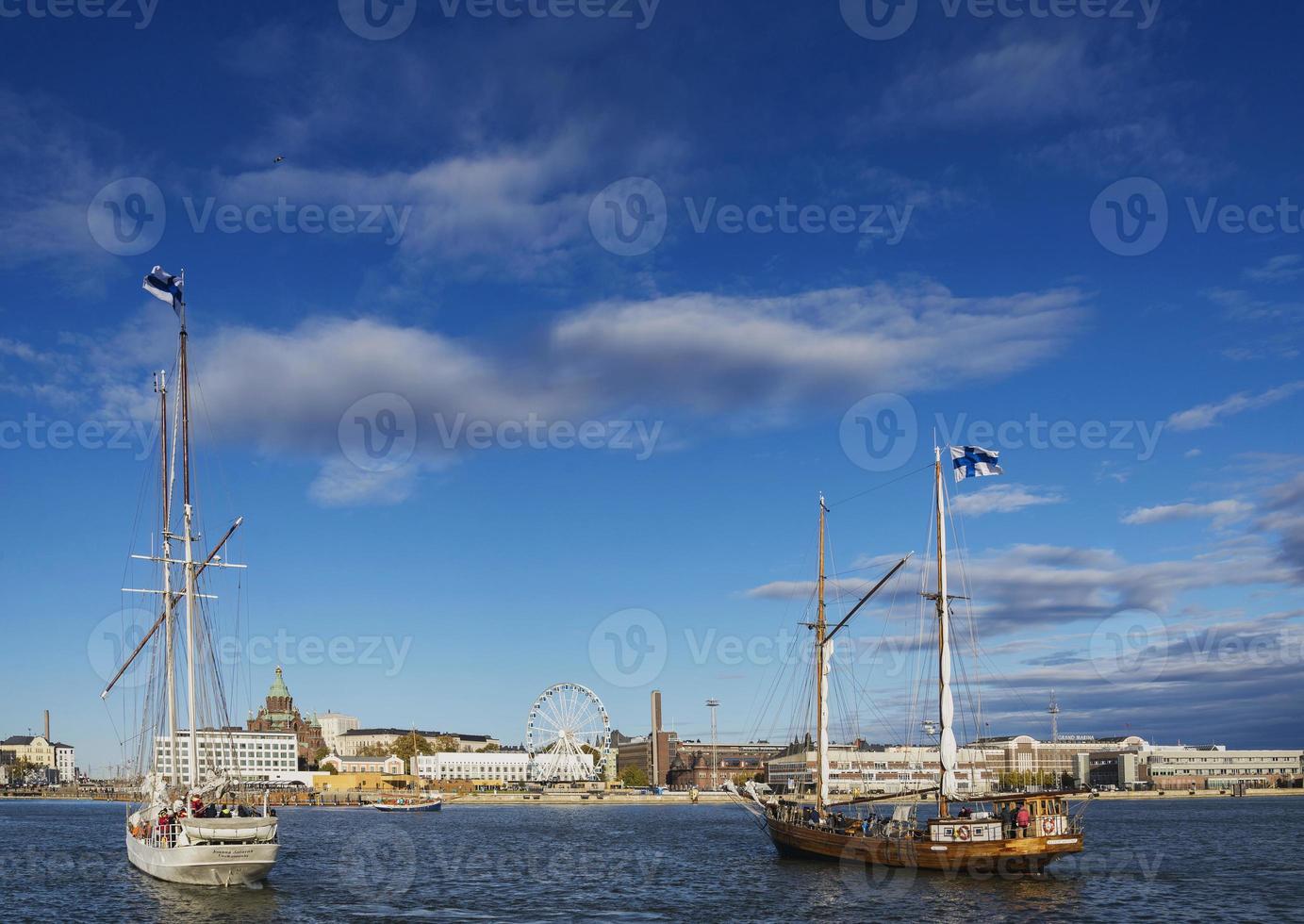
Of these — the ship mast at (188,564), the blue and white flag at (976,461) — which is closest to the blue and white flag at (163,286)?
the ship mast at (188,564)

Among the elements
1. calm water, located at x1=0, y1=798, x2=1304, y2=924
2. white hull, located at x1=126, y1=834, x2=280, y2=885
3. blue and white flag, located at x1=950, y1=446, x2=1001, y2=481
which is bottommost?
calm water, located at x1=0, y1=798, x2=1304, y2=924

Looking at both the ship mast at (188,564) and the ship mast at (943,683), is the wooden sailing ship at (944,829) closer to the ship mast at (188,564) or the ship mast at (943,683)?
the ship mast at (943,683)

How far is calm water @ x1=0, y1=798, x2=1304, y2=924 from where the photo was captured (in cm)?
6512

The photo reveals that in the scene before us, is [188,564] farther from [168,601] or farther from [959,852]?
[959,852]

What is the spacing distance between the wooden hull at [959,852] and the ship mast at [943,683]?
3189 mm

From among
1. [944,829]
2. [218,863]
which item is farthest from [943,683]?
[218,863]

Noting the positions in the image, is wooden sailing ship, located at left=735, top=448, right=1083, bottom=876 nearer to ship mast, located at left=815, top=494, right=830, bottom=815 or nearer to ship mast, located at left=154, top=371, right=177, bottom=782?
ship mast, located at left=815, top=494, right=830, bottom=815

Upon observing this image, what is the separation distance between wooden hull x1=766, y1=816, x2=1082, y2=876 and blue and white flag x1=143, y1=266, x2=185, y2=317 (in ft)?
193

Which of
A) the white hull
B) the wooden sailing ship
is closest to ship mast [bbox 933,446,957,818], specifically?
the wooden sailing ship

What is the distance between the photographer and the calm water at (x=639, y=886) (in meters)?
65.1

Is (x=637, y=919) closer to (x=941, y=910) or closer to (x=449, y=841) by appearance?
(x=941, y=910)

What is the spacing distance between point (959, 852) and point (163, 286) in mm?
63220

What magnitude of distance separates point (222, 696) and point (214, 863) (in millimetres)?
16478

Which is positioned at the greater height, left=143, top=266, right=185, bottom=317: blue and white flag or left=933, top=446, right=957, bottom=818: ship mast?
left=143, top=266, right=185, bottom=317: blue and white flag
